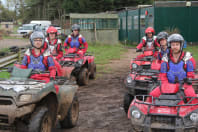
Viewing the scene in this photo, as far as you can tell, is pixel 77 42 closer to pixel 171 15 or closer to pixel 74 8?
pixel 171 15

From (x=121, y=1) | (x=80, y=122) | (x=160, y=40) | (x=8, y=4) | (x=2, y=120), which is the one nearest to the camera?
(x=2, y=120)

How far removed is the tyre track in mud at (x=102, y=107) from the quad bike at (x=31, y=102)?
2.98 feet

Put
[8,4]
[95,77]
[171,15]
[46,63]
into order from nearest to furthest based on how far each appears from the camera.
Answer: [46,63] → [95,77] → [171,15] → [8,4]

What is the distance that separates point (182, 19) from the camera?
88.0ft

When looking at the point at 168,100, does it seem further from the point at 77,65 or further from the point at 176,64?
the point at 77,65

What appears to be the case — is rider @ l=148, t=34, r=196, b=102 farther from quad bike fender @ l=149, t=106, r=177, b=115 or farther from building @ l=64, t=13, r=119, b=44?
building @ l=64, t=13, r=119, b=44

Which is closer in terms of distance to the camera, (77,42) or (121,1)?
(77,42)

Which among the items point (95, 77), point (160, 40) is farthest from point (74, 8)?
point (160, 40)

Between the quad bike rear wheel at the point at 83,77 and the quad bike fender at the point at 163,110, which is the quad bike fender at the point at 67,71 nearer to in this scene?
the quad bike rear wheel at the point at 83,77

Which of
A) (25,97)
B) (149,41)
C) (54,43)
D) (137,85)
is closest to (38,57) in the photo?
(25,97)

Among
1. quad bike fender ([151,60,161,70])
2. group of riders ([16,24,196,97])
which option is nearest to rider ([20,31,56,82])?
group of riders ([16,24,196,97])

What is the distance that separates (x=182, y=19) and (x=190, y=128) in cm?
2334

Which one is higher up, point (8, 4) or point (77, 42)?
point (8, 4)

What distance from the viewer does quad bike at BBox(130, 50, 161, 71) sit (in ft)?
28.2
